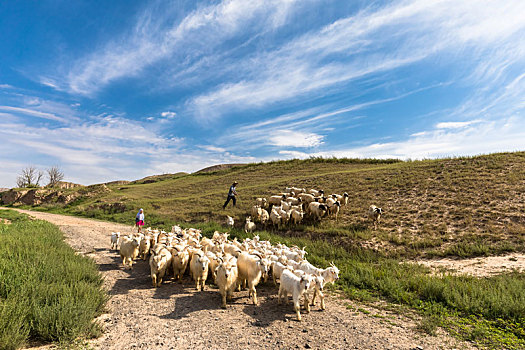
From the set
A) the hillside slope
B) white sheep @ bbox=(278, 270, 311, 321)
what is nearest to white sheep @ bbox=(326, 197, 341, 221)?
the hillside slope

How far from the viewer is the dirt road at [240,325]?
5500 mm

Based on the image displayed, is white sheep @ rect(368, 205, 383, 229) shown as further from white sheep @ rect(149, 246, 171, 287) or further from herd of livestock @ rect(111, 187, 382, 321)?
white sheep @ rect(149, 246, 171, 287)

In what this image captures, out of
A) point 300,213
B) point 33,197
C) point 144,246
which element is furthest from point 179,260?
point 33,197

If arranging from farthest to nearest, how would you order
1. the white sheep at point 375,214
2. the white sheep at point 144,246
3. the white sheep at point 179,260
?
1. the white sheep at point 375,214
2. the white sheep at point 144,246
3. the white sheep at point 179,260

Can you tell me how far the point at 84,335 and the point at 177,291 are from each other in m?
3.31

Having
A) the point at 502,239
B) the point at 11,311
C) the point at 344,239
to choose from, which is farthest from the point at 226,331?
the point at 502,239

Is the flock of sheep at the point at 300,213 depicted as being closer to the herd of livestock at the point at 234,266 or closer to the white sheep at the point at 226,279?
the herd of livestock at the point at 234,266

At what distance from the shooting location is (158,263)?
8922mm

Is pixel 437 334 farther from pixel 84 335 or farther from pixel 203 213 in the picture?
pixel 203 213

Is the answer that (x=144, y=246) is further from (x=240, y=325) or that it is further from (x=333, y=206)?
(x=333, y=206)

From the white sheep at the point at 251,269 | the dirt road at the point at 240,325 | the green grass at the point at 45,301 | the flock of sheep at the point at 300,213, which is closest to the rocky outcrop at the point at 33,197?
the flock of sheep at the point at 300,213

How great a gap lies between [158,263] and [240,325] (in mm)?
4160

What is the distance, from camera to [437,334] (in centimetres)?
584

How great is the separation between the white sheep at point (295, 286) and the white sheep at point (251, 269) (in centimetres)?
75
